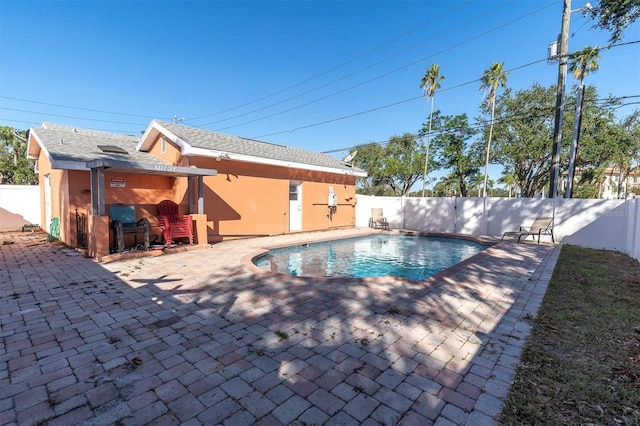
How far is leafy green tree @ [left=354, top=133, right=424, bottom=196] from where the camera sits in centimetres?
2689

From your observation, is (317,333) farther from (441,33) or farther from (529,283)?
(441,33)

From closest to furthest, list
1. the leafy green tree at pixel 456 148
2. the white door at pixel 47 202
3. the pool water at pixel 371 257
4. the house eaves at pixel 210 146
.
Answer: the pool water at pixel 371 257, the house eaves at pixel 210 146, the white door at pixel 47 202, the leafy green tree at pixel 456 148

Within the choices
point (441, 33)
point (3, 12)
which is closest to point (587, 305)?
point (441, 33)

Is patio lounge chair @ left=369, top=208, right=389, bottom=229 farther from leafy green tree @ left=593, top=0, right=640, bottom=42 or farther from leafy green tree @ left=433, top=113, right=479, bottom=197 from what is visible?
leafy green tree @ left=433, top=113, right=479, bottom=197

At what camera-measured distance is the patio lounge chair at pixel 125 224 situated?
23.2ft

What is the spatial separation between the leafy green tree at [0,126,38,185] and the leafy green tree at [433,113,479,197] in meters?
34.0

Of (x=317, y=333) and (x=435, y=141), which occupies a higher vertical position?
(x=435, y=141)

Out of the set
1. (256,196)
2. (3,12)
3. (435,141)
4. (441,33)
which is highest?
(441,33)

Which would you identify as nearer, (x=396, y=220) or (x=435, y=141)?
(x=396, y=220)

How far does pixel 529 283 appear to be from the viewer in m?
5.33

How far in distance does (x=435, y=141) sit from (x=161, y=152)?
67.2ft

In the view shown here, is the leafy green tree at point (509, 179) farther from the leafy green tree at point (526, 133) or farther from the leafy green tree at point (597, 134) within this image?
the leafy green tree at point (597, 134)

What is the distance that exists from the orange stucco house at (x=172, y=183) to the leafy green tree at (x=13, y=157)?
55.3 ft

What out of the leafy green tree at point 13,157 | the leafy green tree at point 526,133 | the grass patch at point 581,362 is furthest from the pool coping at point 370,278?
the leafy green tree at point 13,157
